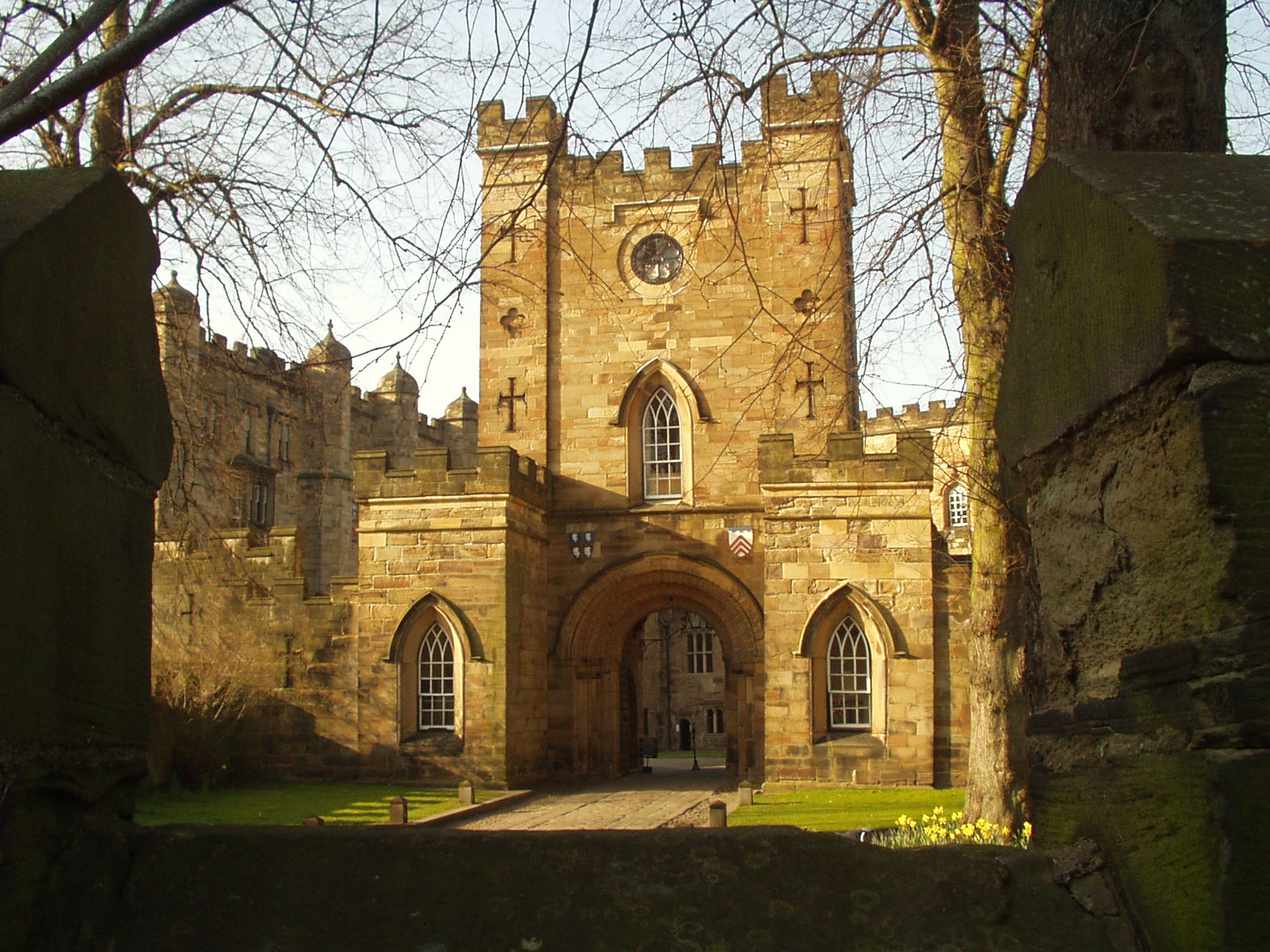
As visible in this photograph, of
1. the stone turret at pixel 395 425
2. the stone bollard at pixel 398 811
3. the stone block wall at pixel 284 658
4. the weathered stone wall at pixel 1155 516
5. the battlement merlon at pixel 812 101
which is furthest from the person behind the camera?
the stone turret at pixel 395 425

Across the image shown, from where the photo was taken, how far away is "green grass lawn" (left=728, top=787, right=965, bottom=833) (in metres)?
14.2

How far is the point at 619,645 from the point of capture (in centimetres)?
2336

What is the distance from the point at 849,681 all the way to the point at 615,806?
4308 mm

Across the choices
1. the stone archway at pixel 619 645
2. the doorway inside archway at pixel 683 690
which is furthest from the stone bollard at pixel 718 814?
the doorway inside archway at pixel 683 690

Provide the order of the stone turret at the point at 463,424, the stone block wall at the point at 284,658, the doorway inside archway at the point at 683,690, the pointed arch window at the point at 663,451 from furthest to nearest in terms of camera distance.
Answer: the stone turret at the point at 463,424
the doorway inside archway at the point at 683,690
the pointed arch window at the point at 663,451
the stone block wall at the point at 284,658

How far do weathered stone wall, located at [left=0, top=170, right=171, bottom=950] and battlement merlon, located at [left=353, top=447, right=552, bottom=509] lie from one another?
16942mm

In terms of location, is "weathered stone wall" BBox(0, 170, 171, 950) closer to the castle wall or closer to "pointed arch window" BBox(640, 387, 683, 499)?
the castle wall

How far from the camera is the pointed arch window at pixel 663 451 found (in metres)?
22.6

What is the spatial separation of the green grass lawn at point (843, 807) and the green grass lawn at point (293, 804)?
4053 millimetres

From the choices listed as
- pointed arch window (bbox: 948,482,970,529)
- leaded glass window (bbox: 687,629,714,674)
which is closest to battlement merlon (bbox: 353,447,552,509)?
leaded glass window (bbox: 687,629,714,674)

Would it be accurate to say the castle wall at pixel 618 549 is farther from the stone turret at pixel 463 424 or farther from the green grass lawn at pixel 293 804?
the stone turret at pixel 463 424

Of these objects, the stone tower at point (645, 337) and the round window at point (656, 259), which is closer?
the stone tower at point (645, 337)

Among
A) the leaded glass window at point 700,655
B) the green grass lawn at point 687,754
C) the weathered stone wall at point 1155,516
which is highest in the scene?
the weathered stone wall at point 1155,516

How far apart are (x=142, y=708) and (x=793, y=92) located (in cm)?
574
